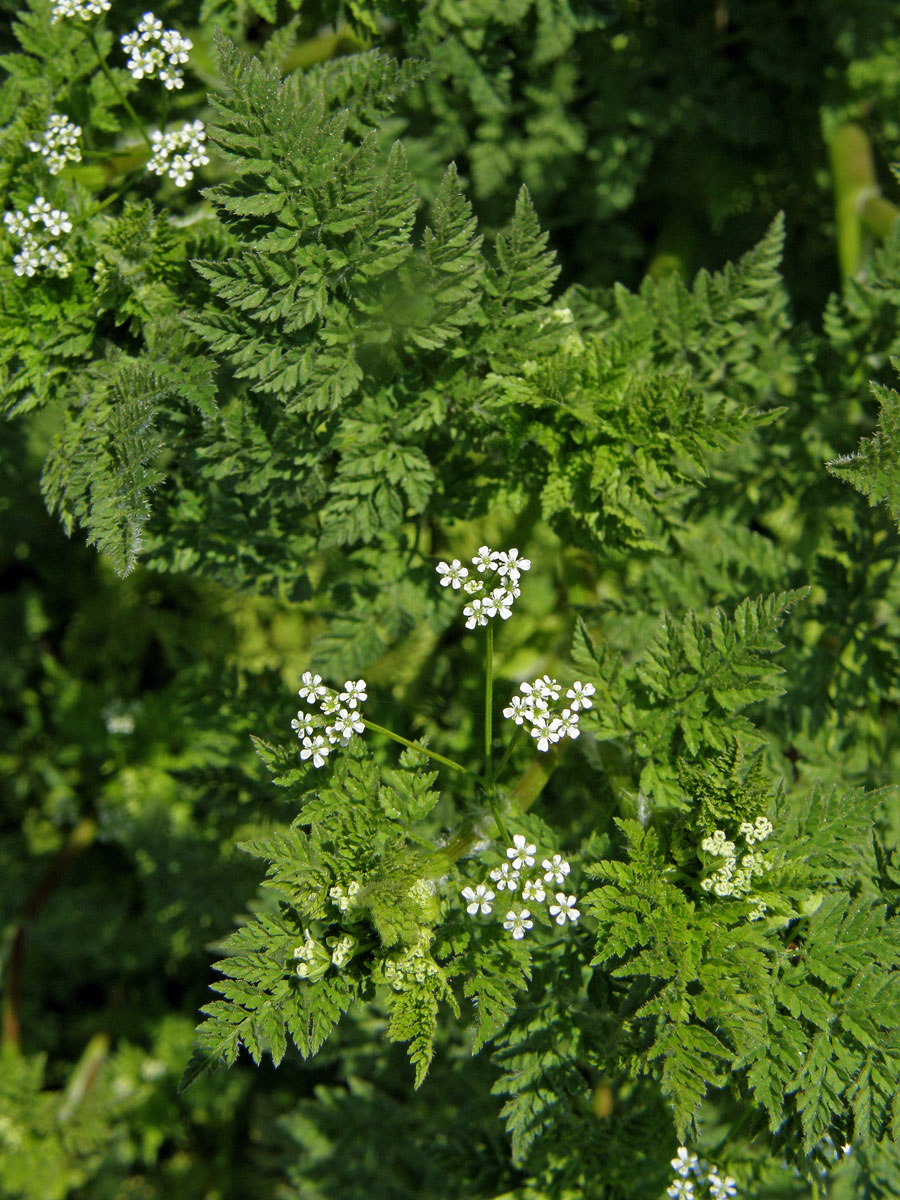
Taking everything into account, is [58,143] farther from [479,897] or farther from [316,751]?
[479,897]

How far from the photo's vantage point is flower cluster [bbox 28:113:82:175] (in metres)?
2.90

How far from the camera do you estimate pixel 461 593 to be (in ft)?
12.4

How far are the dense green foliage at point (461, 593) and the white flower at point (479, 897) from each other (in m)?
0.14

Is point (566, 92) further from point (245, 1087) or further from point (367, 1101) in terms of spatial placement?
point (245, 1087)

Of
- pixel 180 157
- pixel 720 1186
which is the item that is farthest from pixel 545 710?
pixel 180 157

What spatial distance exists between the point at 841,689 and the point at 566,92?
275 centimetres

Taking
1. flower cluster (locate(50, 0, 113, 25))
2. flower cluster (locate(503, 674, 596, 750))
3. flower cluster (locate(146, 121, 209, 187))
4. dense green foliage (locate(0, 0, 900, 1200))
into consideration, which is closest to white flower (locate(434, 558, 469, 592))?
dense green foliage (locate(0, 0, 900, 1200))

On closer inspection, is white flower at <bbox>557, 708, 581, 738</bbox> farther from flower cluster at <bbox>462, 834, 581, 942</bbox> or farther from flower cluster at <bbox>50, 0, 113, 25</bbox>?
flower cluster at <bbox>50, 0, 113, 25</bbox>

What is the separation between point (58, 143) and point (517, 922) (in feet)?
8.61

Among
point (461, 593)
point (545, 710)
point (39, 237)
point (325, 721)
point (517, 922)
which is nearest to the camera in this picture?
point (517, 922)

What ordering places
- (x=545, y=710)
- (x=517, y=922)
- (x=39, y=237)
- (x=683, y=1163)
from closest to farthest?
(x=517, y=922)
(x=545, y=710)
(x=683, y=1163)
(x=39, y=237)

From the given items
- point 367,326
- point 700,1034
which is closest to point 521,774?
point 700,1034

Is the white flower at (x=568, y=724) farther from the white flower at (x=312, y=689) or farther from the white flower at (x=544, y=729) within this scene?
the white flower at (x=312, y=689)

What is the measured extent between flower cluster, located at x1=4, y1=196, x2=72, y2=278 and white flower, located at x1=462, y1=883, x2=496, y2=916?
7.02ft
